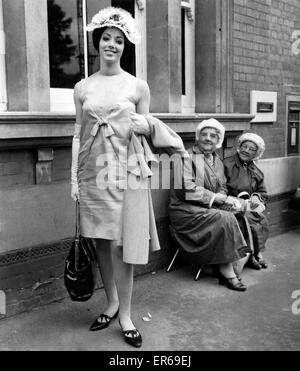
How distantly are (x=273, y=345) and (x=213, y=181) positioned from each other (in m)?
1.70

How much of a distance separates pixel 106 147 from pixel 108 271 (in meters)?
0.95

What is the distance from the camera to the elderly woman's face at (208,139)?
4.32m

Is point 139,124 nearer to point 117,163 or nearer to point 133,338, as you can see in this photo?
point 117,163

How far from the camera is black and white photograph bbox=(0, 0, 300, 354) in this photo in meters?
3.09

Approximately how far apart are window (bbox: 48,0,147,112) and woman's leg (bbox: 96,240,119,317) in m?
1.36

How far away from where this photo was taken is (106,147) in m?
3.07

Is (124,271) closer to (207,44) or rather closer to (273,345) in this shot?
(273,345)

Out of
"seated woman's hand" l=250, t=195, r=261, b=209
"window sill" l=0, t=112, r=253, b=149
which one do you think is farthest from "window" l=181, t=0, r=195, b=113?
"window sill" l=0, t=112, r=253, b=149

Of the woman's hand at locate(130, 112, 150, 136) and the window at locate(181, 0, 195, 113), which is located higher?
the window at locate(181, 0, 195, 113)

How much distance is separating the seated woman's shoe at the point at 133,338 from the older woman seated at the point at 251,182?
198cm

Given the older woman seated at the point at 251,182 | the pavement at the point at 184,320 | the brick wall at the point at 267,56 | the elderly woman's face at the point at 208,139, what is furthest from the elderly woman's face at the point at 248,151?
the pavement at the point at 184,320
